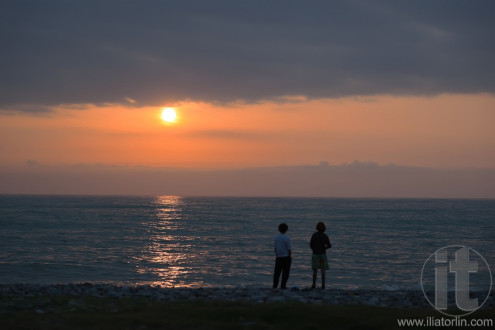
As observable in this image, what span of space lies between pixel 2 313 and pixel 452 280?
21915 millimetres

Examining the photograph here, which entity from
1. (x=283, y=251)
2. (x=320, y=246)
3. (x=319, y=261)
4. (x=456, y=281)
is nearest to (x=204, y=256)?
(x=456, y=281)

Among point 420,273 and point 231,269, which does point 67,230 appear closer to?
point 231,269

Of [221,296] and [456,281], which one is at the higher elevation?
[221,296]

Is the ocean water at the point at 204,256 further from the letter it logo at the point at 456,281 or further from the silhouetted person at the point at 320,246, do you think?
the silhouetted person at the point at 320,246

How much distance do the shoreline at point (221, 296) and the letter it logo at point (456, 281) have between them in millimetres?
534

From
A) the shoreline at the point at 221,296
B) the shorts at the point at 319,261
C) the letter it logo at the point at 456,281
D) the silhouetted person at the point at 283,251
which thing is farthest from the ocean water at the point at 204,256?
the shoreline at the point at 221,296

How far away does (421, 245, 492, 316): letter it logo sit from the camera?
15.4m

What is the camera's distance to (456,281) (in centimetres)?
2592

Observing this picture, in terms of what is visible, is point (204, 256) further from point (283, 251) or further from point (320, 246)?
point (320, 246)

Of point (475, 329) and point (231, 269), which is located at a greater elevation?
point (475, 329)

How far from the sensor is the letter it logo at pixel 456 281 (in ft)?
50.5

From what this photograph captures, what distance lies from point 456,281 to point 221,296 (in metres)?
15.9

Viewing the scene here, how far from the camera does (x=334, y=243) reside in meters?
44.7

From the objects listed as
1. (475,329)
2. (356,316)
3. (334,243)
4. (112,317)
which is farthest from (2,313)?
(334,243)
